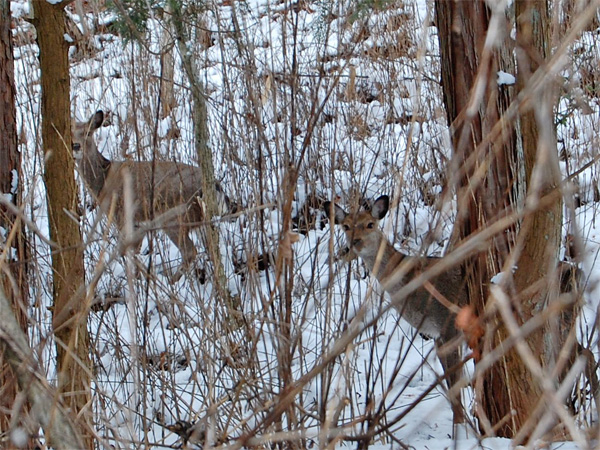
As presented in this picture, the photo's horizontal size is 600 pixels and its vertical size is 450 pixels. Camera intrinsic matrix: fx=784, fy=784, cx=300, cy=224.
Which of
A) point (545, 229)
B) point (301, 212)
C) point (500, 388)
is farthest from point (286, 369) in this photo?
point (301, 212)

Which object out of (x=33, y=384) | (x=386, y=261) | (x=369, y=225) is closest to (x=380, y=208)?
(x=369, y=225)

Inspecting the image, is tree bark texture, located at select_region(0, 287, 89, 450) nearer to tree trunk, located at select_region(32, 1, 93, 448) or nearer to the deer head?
tree trunk, located at select_region(32, 1, 93, 448)

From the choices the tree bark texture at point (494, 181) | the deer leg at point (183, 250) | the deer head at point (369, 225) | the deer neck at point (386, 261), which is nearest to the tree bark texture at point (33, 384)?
the deer leg at point (183, 250)

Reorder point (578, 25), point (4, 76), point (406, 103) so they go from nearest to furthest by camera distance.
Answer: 1. point (578, 25)
2. point (4, 76)
3. point (406, 103)

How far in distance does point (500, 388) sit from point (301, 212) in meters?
3.30

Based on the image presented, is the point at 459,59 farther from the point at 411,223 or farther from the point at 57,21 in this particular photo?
the point at 411,223

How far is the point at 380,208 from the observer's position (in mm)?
5191

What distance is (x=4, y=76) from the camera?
3148mm

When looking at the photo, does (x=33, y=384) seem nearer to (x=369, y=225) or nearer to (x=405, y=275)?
(x=405, y=275)

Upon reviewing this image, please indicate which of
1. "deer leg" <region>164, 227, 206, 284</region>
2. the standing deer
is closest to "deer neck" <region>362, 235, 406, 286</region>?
the standing deer

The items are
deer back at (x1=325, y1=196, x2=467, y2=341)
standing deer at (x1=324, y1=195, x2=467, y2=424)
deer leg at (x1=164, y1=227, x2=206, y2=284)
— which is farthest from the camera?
deer back at (x1=325, y1=196, x2=467, y2=341)

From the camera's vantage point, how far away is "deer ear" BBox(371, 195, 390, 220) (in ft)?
16.7

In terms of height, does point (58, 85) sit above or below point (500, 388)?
above

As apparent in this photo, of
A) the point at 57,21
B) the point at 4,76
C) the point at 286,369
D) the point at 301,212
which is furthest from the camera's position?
the point at 301,212
